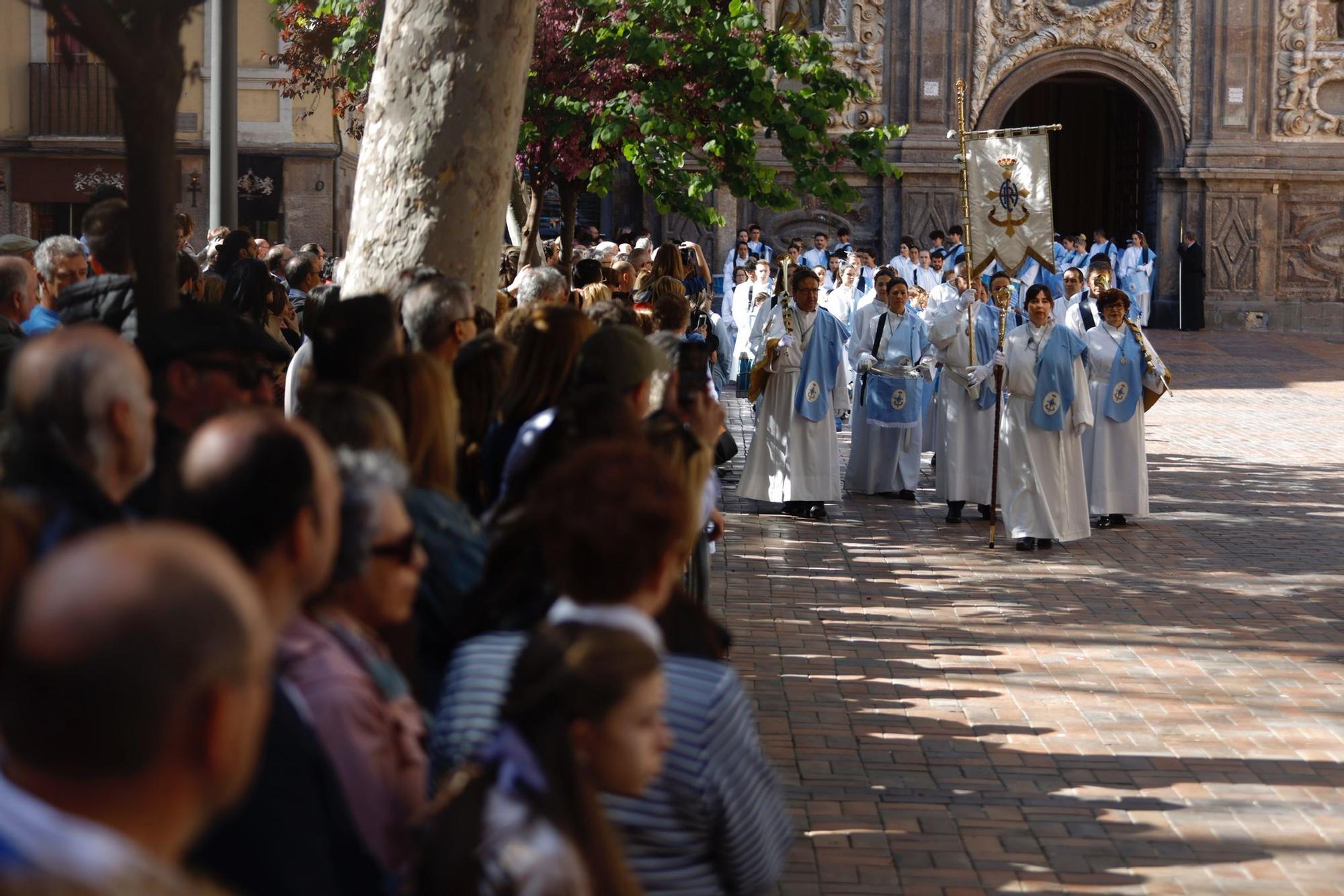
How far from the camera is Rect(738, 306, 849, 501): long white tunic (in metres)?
14.3

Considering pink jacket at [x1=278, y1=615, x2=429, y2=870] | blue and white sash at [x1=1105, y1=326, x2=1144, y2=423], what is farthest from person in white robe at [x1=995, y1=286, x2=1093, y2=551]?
pink jacket at [x1=278, y1=615, x2=429, y2=870]

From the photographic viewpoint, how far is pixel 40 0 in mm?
4602

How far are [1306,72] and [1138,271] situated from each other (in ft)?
17.3

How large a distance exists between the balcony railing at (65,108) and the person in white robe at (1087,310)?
14.0 meters

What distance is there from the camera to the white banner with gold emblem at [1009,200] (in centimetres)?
1303

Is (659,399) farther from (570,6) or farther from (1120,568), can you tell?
(570,6)

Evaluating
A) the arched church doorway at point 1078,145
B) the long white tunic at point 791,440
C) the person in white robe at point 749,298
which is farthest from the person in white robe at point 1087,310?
the arched church doorway at point 1078,145

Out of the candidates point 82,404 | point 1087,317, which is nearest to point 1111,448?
point 1087,317

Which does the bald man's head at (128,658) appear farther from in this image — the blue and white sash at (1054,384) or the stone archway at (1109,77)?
the stone archway at (1109,77)

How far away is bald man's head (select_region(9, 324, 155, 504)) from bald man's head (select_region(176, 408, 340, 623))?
697mm

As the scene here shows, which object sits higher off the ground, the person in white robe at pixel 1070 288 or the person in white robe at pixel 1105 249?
the person in white robe at pixel 1105 249

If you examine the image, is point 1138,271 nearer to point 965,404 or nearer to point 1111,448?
point 965,404

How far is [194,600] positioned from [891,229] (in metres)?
32.9

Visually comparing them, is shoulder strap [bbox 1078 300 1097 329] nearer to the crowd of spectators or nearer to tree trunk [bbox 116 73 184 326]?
the crowd of spectators
